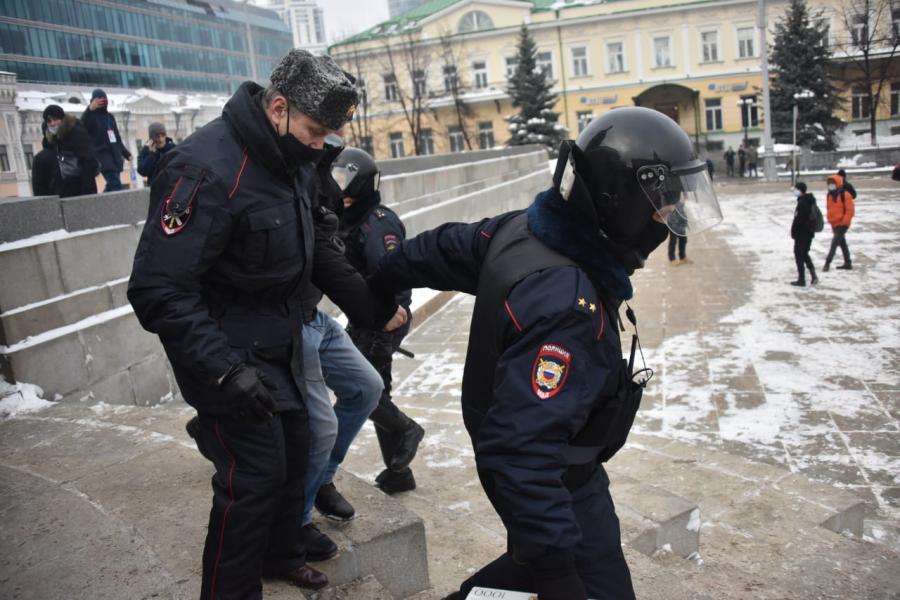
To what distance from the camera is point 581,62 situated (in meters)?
50.0

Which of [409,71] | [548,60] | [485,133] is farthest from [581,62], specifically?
[409,71]

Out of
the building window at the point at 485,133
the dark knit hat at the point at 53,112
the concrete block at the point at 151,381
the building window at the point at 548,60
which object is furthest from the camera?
the building window at the point at 485,133

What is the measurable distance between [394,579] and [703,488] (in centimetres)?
260

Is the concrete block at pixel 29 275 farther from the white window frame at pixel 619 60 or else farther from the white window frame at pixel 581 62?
the white window frame at pixel 581 62

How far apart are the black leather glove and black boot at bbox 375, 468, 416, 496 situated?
2165 millimetres

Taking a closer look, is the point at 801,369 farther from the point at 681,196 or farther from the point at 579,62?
the point at 579,62

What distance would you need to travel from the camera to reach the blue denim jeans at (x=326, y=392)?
2.93 meters

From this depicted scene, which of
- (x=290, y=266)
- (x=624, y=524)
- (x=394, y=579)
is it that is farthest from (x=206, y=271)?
(x=624, y=524)

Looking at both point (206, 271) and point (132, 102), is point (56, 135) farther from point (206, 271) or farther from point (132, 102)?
point (206, 271)

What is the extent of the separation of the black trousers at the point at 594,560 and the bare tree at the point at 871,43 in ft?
150

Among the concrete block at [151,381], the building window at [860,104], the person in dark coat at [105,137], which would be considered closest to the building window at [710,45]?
the building window at [860,104]

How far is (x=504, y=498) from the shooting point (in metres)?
1.95

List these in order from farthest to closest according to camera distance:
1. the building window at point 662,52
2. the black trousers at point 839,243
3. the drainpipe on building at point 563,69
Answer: the drainpipe on building at point 563,69
the building window at point 662,52
the black trousers at point 839,243

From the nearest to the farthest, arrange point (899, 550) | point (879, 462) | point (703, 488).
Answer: point (899, 550)
point (703, 488)
point (879, 462)
